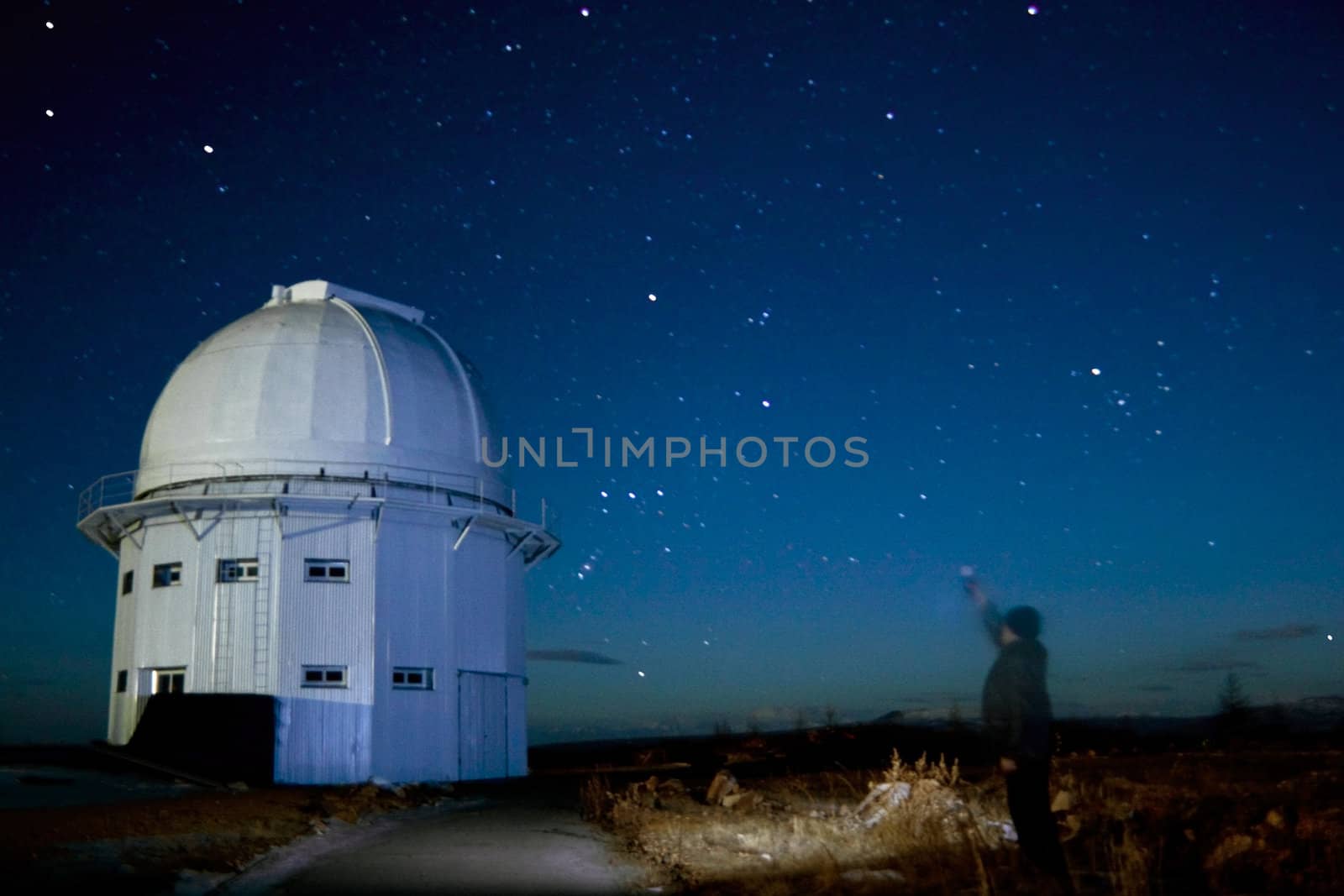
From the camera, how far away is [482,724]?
2291 cm

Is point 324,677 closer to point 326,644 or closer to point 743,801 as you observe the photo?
point 326,644

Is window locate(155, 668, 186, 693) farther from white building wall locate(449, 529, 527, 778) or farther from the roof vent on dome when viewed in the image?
the roof vent on dome

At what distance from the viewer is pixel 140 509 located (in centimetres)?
2209

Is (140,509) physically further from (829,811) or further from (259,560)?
(829,811)

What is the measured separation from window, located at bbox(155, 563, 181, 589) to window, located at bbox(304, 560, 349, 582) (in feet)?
8.45

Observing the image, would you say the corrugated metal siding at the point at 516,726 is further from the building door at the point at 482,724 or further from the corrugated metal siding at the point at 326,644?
the corrugated metal siding at the point at 326,644

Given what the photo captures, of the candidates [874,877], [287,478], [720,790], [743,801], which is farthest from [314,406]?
[874,877]

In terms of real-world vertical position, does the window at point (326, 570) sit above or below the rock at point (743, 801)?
above

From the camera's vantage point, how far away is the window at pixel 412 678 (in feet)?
70.2

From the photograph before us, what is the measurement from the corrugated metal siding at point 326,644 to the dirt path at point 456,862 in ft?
28.0

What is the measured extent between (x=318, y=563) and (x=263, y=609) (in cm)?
119

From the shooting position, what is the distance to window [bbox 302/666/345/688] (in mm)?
20688

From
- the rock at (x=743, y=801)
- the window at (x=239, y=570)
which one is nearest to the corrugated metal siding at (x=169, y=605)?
the window at (x=239, y=570)

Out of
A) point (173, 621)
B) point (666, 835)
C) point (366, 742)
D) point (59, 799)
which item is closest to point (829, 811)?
A: point (666, 835)
